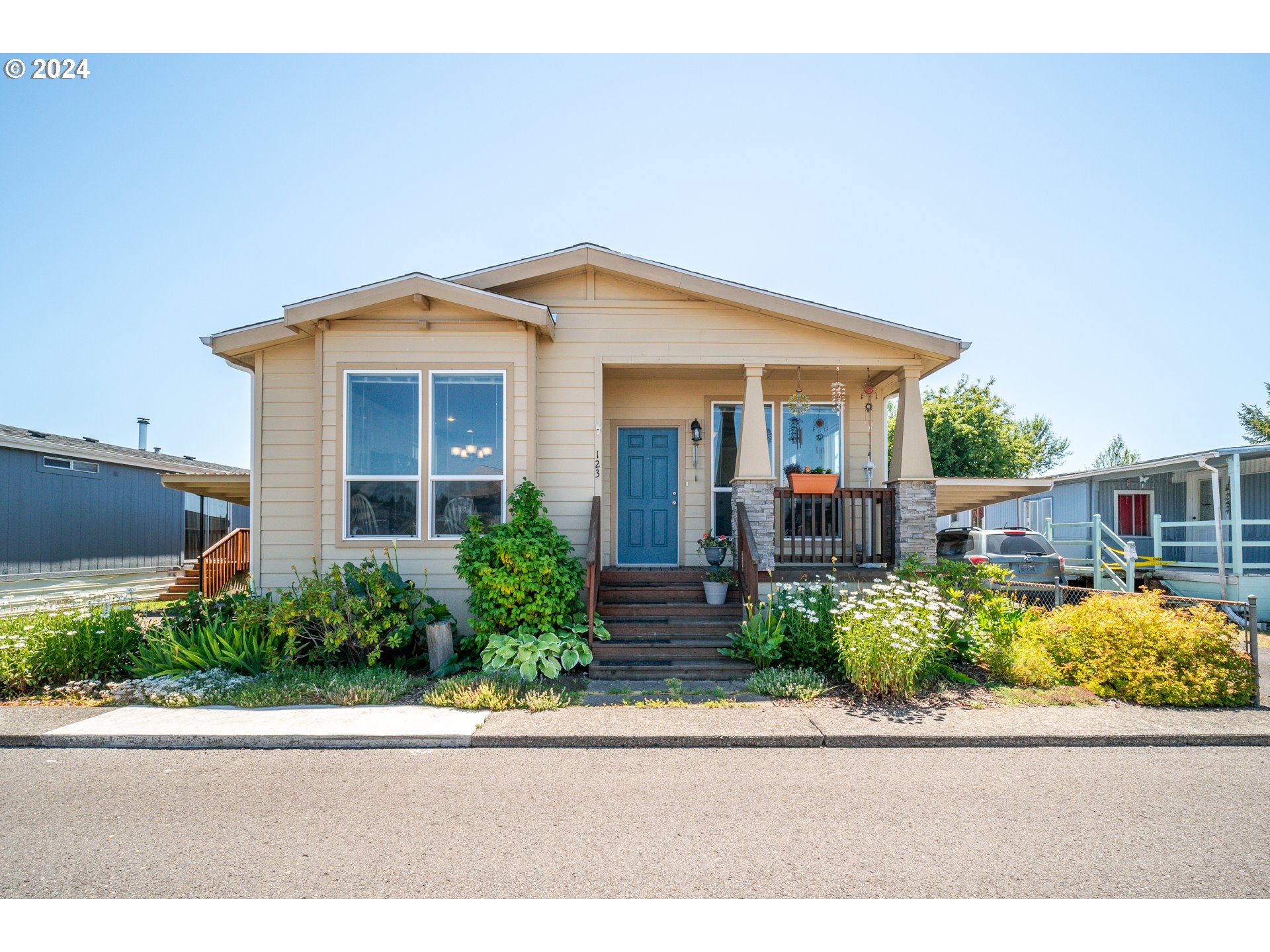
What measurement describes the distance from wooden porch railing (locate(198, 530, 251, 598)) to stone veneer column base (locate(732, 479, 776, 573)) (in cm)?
1010

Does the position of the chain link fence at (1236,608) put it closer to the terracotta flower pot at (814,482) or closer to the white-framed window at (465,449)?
the terracotta flower pot at (814,482)

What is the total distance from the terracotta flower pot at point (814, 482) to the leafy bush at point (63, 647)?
7.88 metres

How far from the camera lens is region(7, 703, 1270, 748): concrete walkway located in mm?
5227

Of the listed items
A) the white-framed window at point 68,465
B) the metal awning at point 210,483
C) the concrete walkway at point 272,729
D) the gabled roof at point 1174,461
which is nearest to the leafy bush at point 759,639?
the concrete walkway at point 272,729

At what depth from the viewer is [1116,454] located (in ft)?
159

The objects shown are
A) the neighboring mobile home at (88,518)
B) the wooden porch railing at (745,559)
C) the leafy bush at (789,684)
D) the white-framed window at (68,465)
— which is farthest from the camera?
the white-framed window at (68,465)

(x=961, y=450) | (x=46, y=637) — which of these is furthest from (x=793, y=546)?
(x=961, y=450)

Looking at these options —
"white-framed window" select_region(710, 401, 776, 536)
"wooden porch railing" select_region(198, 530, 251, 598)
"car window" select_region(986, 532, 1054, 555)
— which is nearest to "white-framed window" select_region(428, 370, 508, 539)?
"white-framed window" select_region(710, 401, 776, 536)

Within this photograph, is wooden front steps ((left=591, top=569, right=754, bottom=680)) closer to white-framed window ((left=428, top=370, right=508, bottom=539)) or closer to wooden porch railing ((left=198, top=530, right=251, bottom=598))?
white-framed window ((left=428, top=370, right=508, bottom=539))

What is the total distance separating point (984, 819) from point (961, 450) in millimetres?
23908

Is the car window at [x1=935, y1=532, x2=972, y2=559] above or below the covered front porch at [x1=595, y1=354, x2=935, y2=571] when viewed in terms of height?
below

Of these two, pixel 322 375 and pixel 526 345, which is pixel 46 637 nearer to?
pixel 322 375

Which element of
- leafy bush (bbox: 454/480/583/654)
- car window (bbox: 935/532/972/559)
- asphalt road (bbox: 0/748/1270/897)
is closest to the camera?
asphalt road (bbox: 0/748/1270/897)

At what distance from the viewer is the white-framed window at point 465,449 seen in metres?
8.17
